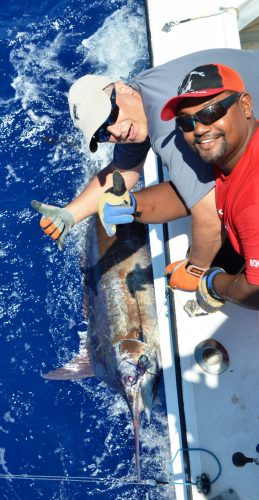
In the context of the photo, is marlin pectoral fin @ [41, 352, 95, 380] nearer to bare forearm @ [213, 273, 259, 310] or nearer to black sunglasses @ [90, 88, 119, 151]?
bare forearm @ [213, 273, 259, 310]

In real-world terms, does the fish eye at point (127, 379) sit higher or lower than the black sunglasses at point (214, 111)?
lower

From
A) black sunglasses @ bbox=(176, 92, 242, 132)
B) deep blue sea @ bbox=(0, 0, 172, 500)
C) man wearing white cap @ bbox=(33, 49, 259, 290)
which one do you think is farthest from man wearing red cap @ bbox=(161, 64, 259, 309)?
deep blue sea @ bbox=(0, 0, 172, 500)

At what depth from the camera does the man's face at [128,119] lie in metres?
2.67

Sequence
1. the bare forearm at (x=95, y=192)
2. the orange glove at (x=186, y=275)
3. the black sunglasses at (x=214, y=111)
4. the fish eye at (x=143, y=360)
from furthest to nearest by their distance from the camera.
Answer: the fish eye at (x=143, y=360) → the bare forearm at (x=95, y=192) → the orange glove at (x=186, y=275) → the black sunglasses at (x=214, y=111)

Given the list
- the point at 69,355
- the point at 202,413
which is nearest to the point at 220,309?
the point at 202,413

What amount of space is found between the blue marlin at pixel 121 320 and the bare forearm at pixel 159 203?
898mm

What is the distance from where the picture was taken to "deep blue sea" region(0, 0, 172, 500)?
3982mm

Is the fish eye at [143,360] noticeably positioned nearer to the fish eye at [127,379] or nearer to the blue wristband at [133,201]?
the fish eye at [127,379]

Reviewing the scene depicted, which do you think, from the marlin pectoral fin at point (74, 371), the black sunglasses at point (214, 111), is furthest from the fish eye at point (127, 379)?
the black sunglasses at point (214, 111)

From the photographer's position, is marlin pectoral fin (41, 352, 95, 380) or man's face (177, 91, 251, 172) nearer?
man's face (177, 91, 251, 172)

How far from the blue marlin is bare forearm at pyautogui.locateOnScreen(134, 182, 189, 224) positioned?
0.90 metres

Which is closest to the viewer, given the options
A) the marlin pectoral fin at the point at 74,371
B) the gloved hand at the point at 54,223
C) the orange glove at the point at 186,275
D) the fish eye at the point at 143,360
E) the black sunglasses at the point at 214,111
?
the black sunglasses at the point at 214,111

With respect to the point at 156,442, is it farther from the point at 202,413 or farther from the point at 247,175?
the point at 247,175

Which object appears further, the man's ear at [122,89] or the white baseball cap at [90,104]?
the man's ear at [122,89]
